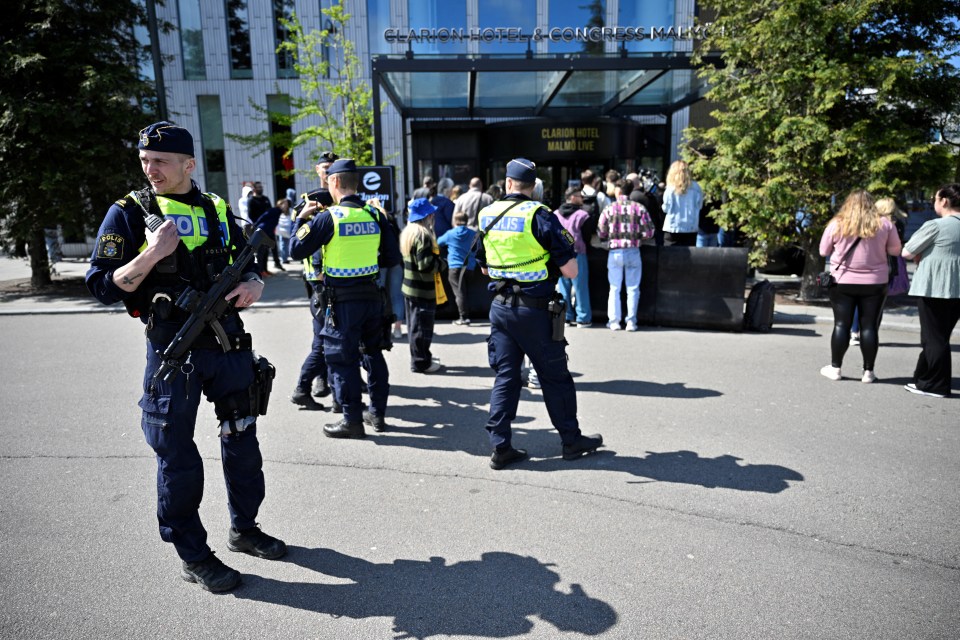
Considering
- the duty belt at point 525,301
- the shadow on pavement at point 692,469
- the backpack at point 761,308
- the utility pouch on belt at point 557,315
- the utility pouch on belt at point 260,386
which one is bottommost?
the shadow on pavement at point 692,469

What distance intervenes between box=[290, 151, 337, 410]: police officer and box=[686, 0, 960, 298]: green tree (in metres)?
6.76

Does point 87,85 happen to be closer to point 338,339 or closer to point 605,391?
point 338,339

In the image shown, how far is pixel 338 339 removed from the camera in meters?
4.84

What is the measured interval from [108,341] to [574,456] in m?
6.99

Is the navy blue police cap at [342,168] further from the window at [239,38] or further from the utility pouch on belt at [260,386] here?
the window at [239,38]

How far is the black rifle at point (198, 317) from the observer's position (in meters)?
2.88

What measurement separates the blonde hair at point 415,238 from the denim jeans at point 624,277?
2932 millimetres

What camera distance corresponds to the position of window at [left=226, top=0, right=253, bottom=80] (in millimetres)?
21250

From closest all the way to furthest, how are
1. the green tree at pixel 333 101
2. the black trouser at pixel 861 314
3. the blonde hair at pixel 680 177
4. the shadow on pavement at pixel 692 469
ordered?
the shadow on pavement at pixel 692 469 → the black trouser at pixel 861 314 → the blonde hair at pixel 680 177 → the green tree at pixel 333 101

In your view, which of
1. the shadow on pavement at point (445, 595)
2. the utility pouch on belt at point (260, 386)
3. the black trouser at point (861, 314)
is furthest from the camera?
the black trouser at point (861, 314)

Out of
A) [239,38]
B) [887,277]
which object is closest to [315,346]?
[887,277]

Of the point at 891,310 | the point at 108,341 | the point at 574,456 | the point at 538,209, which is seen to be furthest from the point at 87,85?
the point at 891,310

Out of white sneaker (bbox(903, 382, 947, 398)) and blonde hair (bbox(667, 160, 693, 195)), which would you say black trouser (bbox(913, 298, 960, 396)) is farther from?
blonde hair (bbox(667, 160, 693, 195))

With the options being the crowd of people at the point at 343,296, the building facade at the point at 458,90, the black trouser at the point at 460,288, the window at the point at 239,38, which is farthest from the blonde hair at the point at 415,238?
the window at the point at 239,38
